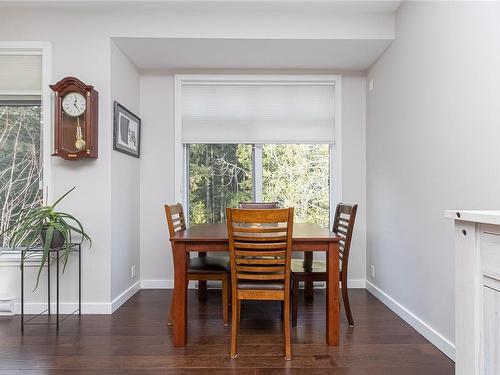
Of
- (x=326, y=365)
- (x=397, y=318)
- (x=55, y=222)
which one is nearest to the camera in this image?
(x=326, y=365)

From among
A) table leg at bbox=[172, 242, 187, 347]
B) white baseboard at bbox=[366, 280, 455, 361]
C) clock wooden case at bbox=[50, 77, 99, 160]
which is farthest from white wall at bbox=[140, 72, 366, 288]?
table leg at bbox=[172, 242, 187, 347]

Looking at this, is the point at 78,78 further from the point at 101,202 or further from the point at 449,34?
the point at 449,34

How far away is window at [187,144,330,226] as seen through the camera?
12.1 feet

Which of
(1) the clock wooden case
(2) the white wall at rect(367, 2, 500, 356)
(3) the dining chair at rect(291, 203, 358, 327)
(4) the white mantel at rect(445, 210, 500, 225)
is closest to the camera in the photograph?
(4) the white mantel at rect(445, 210, 500, 225)

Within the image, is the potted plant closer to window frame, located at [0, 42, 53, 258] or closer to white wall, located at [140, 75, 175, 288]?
window frame, located at [0, 42, 53, 258]

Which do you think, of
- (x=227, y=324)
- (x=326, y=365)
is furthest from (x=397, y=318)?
(x=227, y=324)

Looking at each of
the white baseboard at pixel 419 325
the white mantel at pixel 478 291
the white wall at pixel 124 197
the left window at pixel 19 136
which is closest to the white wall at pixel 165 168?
the white wall at pixel 124 197

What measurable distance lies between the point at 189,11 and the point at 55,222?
218cm

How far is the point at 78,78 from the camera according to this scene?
9.26ft

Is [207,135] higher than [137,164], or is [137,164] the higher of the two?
[207,135]

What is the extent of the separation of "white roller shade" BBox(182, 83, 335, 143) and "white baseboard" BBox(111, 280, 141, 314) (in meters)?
1.72

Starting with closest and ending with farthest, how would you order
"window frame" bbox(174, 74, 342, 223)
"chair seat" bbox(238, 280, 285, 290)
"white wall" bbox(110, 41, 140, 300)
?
"chair seat" bbox(238, 280, 285, 290) → "white wall" bbox(110, 41, 140, 300) → "window frame" bbox(174, 74, 342, 223)

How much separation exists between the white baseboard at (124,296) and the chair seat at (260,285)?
1487 mm

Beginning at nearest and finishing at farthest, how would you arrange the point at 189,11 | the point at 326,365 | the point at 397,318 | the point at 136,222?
the point at 326,365 → the point at 397,318 → the point at 189,11 → the point at 136,222
